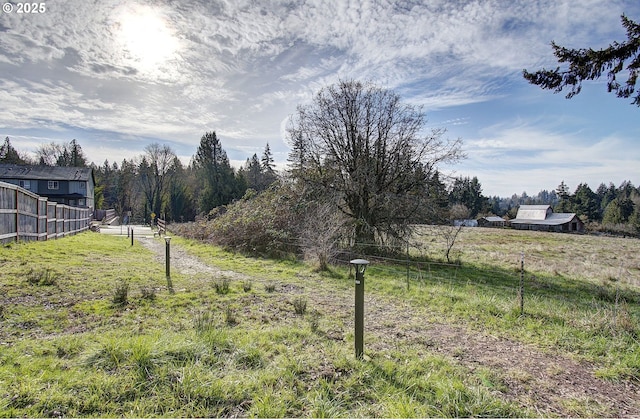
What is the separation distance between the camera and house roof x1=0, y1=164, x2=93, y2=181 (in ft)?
115

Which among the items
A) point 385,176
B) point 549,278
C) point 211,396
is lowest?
point 549,278

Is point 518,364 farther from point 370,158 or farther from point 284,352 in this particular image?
point 370,158

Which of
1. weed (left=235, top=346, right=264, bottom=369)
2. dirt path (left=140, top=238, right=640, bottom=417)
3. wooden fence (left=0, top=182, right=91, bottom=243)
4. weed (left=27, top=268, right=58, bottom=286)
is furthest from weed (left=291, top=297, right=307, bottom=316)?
wooden fence (left=0, top=182, right=91, bottom=243)

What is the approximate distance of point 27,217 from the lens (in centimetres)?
1114

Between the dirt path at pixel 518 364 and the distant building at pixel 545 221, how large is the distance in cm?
6055

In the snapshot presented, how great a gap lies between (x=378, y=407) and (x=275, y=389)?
92cm

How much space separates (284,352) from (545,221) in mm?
64252

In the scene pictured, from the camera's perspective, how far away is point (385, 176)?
565 inches

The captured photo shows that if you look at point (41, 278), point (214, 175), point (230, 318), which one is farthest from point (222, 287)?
point (214, 175)

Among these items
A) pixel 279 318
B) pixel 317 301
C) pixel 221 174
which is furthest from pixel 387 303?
pixel 221 174

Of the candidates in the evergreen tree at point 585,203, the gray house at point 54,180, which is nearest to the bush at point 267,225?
the gray house at point 54,180

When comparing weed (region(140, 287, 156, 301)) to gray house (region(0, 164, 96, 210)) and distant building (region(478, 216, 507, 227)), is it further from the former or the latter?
distant building (region(478, 216, 507, 227))

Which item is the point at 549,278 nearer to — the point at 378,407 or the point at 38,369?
the point at 378,407

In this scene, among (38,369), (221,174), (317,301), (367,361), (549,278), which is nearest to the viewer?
(38,369)
